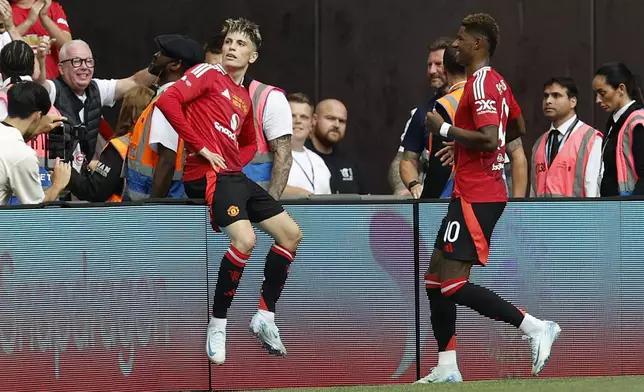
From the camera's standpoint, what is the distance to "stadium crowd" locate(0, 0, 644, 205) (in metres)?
8.95

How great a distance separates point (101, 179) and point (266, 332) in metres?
1.87

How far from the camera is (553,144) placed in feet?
34.2

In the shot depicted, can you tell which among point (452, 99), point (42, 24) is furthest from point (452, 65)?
point (42, 24)

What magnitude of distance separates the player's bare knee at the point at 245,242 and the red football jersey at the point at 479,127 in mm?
1181

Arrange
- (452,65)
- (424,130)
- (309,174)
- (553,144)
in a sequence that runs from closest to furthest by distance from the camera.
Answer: (452,65), (424,130), (553,144), (309,174)

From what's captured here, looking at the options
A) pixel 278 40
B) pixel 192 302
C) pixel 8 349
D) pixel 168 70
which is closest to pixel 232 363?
pixel 192 302

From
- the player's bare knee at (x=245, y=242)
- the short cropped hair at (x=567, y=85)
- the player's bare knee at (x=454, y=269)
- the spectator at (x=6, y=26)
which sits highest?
the spectator at (x=6, y=26)

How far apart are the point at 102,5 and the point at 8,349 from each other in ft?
14.1

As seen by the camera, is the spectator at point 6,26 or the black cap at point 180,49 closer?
the black cap at point 180,49

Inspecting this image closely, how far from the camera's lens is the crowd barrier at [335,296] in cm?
915

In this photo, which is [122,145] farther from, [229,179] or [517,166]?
[517,166]

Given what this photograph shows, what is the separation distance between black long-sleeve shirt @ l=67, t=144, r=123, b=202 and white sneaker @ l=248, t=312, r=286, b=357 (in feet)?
5.57

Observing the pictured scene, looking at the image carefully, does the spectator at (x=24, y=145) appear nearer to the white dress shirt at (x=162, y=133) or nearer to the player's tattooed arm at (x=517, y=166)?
the white dress shirt at (x=162, y=133)

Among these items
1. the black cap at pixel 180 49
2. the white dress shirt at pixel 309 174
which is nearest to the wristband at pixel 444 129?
the black cap at pixel 180 49
